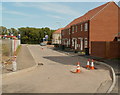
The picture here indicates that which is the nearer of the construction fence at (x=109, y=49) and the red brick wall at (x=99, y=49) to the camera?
the construction fence at (x=109, y=49)

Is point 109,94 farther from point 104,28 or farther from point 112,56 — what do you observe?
point 104,28

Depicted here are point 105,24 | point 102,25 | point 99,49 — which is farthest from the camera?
point 105,24

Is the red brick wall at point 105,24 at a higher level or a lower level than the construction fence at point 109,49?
higher

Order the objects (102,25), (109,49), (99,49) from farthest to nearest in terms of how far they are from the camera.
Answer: (102,25) → (99,49) → (109,49)

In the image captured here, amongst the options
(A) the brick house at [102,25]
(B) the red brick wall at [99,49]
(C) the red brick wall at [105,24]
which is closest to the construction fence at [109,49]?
(B) the red brick wall at [99,49]

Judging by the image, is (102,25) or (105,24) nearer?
(102,25)

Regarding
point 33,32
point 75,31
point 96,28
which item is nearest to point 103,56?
point 96,28

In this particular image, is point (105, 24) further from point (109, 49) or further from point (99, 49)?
point (109, 49)

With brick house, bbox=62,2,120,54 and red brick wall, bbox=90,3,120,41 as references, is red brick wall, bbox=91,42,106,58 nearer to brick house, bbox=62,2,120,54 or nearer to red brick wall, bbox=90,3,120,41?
brick house, bbox=62,2,120,54


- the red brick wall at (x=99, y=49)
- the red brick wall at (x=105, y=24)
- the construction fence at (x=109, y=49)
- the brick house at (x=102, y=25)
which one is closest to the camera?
the construction fence at (x=109, y=49)

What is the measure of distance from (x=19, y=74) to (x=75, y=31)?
29.3 metres

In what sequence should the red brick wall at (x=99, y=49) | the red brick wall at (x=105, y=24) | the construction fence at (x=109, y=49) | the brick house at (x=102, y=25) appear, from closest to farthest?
1. the construction fence at (x=109, y=49)
2. the red brick wall at (x=99, y=49)
3. the brick house at (x=102, y=25)
4. the red brick wall at (x=105, y=24)

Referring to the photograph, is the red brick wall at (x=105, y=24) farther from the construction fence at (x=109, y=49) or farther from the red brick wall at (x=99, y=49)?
the construction fence at (x=109, y=49)

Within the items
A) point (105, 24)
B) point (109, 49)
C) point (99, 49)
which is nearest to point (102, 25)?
point (105, 24)
